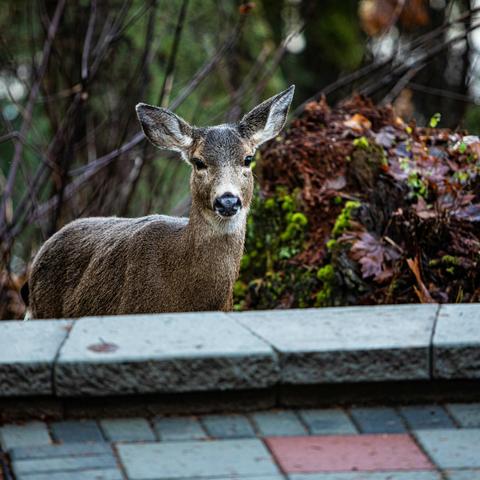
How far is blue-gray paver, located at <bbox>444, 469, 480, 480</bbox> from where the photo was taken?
4379mm

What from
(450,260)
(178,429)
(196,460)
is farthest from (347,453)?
(450,260)

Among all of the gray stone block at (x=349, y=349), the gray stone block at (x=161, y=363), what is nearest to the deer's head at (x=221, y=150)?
the gray stone block at (x=349, y=349)

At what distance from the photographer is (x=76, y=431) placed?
4.73m

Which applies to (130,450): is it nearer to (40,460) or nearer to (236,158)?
(40,460)

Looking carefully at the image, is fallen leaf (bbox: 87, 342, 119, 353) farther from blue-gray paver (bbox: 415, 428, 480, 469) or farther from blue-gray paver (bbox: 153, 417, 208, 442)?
blue-gray paver (bbox: 415, 428, 480, 469)

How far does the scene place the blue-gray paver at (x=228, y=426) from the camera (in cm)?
473

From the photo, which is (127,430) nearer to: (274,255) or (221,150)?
(221,150)

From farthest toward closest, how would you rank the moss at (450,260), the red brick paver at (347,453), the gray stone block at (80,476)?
the moss at (450,260) → the red brick paver at (347,453) → the gray stone block at (80,476)

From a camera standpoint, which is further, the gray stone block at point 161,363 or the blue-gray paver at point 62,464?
the gray stone block at point 161,363

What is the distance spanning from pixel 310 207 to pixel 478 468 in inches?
154

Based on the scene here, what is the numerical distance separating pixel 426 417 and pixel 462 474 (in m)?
0.53

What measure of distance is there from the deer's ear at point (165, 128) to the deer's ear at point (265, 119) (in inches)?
12.8

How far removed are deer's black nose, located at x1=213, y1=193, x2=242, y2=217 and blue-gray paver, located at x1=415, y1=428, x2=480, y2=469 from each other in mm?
2269

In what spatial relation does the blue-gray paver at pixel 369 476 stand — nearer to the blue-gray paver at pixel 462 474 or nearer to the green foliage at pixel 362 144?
the blue-gray paver at pixel 462 474
